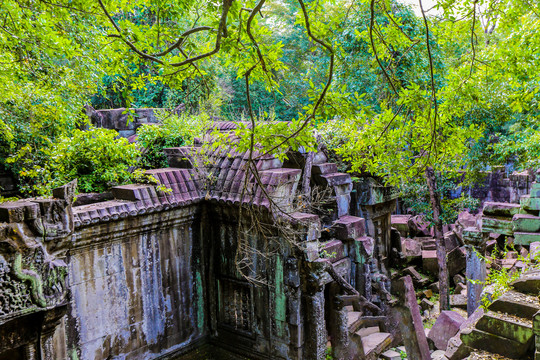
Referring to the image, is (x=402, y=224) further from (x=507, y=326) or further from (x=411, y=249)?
(x=507, y=326)

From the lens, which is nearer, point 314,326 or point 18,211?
point 18,211

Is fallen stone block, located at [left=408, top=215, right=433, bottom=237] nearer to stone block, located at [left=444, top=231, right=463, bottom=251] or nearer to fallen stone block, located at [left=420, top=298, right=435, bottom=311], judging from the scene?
stone block, located at [left=444, top=231, right=463, bottom=251]

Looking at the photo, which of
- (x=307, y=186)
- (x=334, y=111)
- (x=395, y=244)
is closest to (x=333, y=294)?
(x=307, y=186)

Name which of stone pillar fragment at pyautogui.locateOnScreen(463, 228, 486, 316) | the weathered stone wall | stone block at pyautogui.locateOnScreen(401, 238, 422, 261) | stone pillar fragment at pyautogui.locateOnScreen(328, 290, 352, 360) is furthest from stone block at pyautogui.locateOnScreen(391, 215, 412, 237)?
the weathered stone wall

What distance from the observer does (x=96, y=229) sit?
5395mm

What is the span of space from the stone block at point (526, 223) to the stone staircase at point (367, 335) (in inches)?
115

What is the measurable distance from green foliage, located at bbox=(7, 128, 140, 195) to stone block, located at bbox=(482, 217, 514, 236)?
21.9 ft

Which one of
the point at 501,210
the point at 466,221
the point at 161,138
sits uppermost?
the point at 161,138

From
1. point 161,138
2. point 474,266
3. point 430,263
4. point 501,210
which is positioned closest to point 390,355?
point 474,266

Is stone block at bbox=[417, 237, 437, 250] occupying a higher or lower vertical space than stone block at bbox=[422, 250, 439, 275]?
higher

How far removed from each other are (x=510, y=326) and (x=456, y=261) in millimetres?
9698

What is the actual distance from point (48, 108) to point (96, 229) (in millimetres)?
2914

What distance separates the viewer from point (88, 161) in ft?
20.8

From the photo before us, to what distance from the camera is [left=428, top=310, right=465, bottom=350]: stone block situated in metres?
7.36
